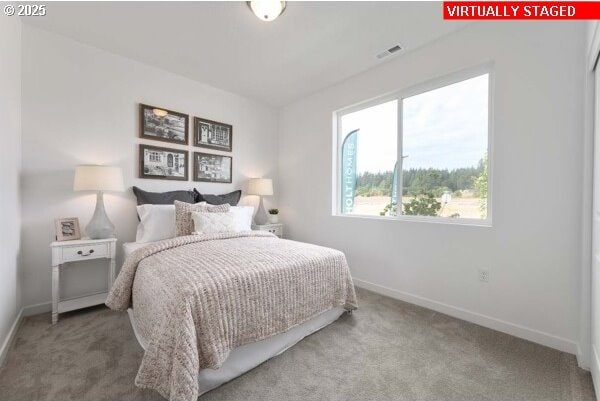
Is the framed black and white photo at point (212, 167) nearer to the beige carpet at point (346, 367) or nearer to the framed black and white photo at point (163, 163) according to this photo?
the framed black and white photo at point (163, 163)

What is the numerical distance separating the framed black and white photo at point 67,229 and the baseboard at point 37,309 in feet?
2.14

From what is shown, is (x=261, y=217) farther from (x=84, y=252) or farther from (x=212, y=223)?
(x=84, y=252)

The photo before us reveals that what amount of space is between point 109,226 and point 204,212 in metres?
0.85

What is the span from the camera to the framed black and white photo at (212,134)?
322 centimetres

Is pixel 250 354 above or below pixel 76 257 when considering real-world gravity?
below

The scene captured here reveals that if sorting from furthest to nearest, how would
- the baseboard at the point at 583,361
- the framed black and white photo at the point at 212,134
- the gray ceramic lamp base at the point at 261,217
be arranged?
1. the gray ceramic lamp base at the point at 261,217
2. the framed black and white photo at the point at 212,134
3. the baseboard at the point at 583,361

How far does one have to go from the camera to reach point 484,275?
→ 207 cm

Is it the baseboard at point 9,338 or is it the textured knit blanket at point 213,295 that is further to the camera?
the baseboard at point 9,338

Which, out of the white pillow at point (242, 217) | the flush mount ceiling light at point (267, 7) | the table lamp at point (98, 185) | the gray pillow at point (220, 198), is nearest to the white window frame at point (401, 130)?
the white pillow at point (242, 217)

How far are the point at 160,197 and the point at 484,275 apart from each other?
3.16 m

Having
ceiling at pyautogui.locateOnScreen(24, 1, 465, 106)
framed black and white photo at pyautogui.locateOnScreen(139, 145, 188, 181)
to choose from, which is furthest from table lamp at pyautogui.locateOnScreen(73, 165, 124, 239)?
ceiling at pyautogui.locateOnScreen(24, 1, 465, 106)

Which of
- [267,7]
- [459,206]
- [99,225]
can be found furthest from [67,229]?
[459,206]

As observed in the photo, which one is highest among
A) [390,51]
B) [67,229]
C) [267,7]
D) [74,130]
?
[390,51]

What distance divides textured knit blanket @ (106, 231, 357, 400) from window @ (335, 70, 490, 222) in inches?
45.4
